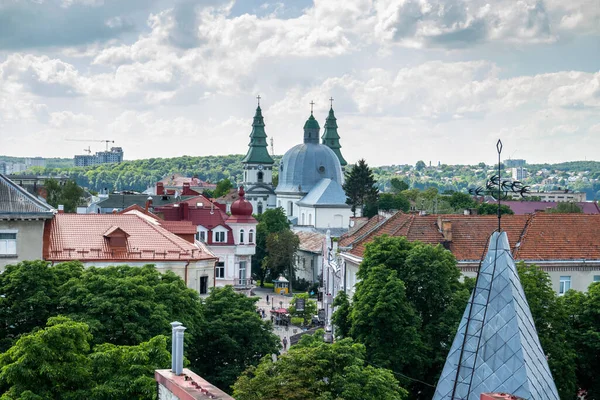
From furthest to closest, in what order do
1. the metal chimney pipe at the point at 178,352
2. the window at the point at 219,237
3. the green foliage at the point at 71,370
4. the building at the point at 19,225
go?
1. the window at the point at 219,237
2. the building at the point at 19,225
3. the green foliage at the point at 71,370
4. the metal chimney pipe at the point at 178,352

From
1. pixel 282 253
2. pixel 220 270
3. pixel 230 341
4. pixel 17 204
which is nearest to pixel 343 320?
pixel 230 341

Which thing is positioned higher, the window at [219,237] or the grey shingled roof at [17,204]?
the grey shingled roof at [17,204]

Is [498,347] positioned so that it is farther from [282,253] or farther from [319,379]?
[282,253]

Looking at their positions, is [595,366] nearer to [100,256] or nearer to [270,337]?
[270,337]

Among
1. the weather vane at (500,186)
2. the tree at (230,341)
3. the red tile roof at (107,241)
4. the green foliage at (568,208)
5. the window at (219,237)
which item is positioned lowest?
the tree at (230,341)

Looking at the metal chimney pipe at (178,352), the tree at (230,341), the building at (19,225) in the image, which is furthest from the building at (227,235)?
the metal chimney pipe at (178,352)

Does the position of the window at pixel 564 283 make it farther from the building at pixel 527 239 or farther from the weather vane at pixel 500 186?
the weather vane at pixel 500 186

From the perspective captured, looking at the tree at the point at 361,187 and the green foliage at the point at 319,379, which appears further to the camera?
the tree at the point at 361,187
